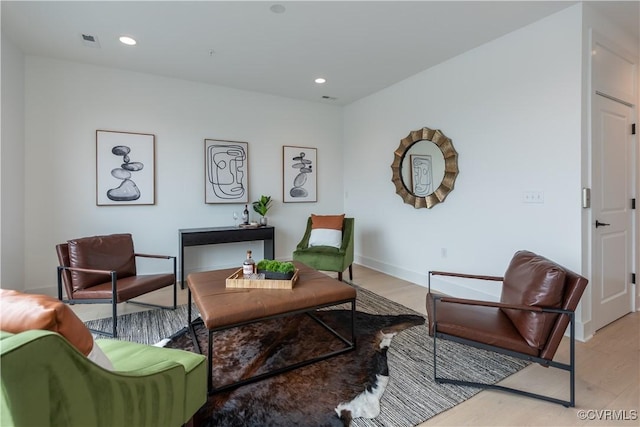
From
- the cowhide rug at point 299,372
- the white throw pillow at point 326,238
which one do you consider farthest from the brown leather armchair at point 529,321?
the white throw pillow at point 326,238

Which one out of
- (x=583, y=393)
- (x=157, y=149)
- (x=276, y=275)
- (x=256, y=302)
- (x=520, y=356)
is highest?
(x=157, y=149)

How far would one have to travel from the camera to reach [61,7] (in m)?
2.53

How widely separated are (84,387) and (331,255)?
3061 millimetres

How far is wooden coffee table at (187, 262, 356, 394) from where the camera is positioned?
6.09 ft

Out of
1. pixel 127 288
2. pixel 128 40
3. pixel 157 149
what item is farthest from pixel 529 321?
pixel 157 149

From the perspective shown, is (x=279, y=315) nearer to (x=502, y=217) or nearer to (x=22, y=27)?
(x=502, y=217)

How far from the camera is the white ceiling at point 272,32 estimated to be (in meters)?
2.52

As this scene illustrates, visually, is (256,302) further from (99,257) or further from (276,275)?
(99,257)

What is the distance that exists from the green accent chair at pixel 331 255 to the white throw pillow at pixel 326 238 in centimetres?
5

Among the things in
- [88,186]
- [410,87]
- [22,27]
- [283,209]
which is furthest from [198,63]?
[410,87]

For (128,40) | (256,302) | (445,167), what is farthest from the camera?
(445,167)

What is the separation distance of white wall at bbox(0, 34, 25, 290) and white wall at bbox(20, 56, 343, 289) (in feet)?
0.38

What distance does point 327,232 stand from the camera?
416cm

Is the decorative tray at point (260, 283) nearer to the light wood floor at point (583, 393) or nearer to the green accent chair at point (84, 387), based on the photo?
the green accent chair at point (84, 387)
